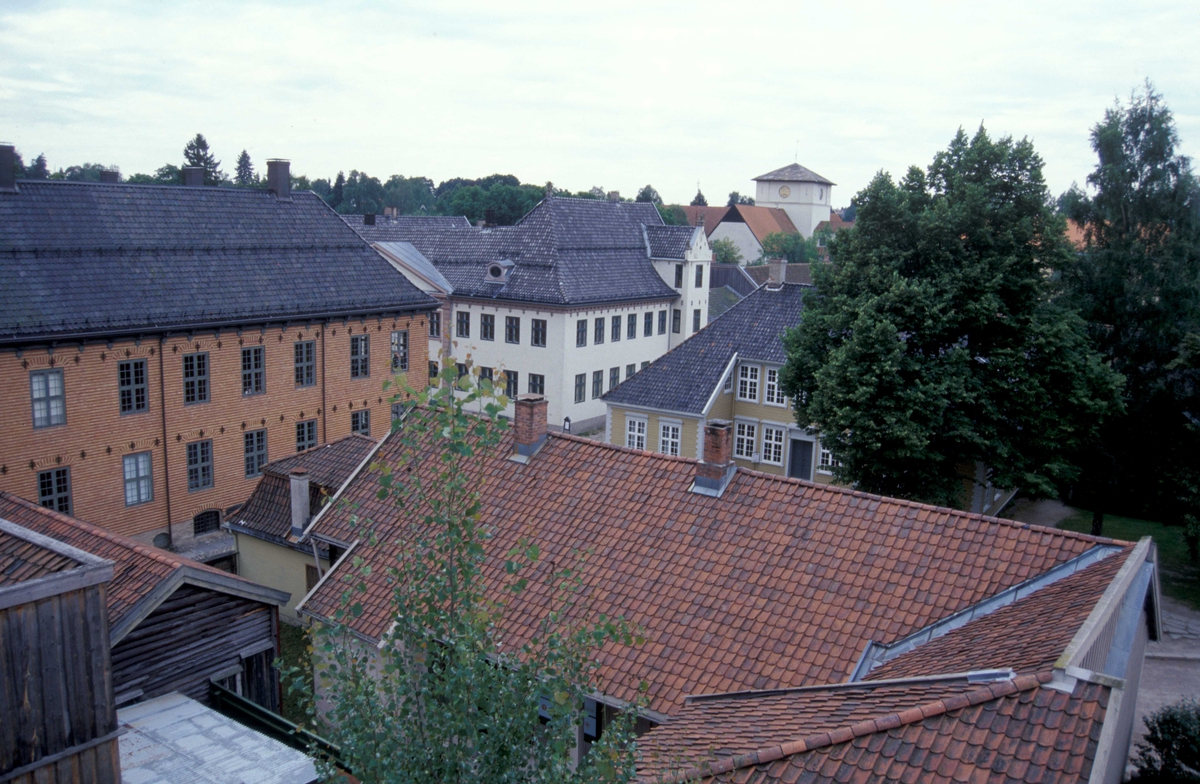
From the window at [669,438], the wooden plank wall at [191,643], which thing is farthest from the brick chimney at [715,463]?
the window at [669,438]

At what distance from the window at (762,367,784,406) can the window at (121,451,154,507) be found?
802 inches

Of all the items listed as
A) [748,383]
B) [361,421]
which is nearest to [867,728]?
[748,383]

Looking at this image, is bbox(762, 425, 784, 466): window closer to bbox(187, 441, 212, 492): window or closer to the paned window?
the paned window

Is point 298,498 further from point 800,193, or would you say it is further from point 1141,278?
point 800,193

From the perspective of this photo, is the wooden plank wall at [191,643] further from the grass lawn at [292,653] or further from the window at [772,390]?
the window at [772,390]

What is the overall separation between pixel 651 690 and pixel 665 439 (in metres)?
19.9

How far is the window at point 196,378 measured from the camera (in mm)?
25359

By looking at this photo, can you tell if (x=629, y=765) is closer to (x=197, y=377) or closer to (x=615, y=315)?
(x=197, y=377)

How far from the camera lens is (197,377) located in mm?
25625

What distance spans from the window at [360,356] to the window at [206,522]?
21.3 feet

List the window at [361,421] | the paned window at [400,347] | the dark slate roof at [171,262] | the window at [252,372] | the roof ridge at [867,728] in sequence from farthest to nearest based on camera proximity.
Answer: the paned window at [400,347], the window at [361,421], the window at [252,372], the dark slate roof at [171,262], the roof ridge at [867,728]

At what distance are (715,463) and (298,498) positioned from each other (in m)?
10.8

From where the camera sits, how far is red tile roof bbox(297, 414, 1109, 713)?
11906 millimetres

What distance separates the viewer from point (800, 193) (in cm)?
11412
